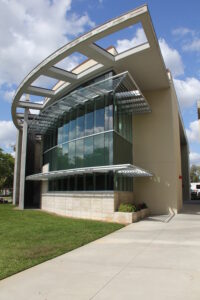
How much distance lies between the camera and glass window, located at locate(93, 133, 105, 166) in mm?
16919

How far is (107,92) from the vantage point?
17500 mm

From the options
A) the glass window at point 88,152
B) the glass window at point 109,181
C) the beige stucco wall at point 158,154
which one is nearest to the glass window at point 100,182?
the glass window at point 109,181

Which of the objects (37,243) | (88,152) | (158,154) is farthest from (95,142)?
(37,243)

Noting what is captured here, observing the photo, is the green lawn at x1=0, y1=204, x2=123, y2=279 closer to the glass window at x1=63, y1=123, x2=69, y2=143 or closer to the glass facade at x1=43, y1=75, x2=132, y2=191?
the glass facade at x1=43, y1=75, x2=132, y2=191

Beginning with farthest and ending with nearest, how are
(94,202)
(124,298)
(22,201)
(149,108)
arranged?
(22,201) → (149,108) → (94,202) → (124,298)

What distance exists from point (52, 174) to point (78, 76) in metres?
7.36

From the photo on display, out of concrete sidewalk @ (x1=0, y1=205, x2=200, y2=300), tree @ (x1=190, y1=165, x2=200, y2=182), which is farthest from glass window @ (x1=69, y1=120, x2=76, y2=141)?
tree @ (x1=190, y1=165, x2=200, y2=182)

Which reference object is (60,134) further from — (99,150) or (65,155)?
(99,150)

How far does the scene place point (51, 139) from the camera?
2431 cm

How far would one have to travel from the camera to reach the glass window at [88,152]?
1759 centimetres

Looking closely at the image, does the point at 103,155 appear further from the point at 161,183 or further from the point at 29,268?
the point at 29,268

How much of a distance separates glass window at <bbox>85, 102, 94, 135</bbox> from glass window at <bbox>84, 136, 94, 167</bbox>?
566mm

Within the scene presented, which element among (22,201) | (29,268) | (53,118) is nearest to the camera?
(29,268)

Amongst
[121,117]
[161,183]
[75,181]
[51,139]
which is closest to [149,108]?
[121,117]
